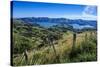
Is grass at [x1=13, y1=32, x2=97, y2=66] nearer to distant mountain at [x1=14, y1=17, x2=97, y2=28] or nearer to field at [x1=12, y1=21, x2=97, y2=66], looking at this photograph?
field at [x1=12, y1=21, x2=97, y2=66]

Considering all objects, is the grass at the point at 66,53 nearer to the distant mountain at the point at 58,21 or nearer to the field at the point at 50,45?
the field at the point at 50,45

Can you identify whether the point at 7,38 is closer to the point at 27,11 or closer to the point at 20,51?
the point at 20,51

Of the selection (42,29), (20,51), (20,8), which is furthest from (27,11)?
(20,51)

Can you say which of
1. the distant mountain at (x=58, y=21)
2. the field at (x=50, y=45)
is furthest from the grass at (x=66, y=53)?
the distant mountain at (x=58, y=21)

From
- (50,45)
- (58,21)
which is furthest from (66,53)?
(58,21)

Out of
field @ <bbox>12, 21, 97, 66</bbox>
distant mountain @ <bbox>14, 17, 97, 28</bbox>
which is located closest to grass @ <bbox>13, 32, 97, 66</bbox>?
field @ <bbox>12, 21, 97, 66</bbox>

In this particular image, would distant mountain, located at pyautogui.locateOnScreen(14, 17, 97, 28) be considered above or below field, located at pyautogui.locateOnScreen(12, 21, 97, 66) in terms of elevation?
above

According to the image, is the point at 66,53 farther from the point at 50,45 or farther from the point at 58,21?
the point at 58,21
